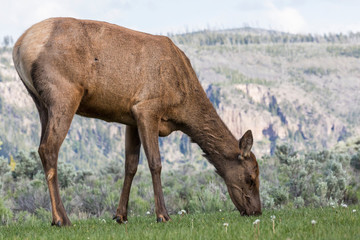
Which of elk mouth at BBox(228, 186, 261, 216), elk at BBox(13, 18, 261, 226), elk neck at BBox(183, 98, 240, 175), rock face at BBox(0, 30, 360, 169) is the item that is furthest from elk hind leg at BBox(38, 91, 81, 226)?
rock face at BBox(0, 30, 360, 169)

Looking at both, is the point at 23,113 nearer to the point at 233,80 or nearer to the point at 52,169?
the point at 233,80

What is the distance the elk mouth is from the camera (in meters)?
8.28

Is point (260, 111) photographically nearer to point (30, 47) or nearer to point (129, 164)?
point (129, 164)

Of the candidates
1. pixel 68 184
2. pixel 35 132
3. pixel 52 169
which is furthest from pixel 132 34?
pixel 35 132

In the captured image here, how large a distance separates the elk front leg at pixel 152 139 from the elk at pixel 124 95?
0.05 ft

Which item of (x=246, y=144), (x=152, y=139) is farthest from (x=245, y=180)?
(x=152, y=139)

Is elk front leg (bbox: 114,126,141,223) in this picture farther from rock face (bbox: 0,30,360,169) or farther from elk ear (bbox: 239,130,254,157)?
rock face (bbox: 0,30,360,169)

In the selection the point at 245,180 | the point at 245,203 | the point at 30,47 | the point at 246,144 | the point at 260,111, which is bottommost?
the point at 260,111

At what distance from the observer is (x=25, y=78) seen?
24.8 ft

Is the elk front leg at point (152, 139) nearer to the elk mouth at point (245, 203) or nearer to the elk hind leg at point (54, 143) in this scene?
the elk hind leg at point (54, 143)

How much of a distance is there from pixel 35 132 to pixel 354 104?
100070 millimetres

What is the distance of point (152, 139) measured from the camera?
777 cm

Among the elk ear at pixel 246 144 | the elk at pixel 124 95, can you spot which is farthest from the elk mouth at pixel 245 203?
the elk ear at pixel 246 144

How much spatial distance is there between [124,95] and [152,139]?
74cm
